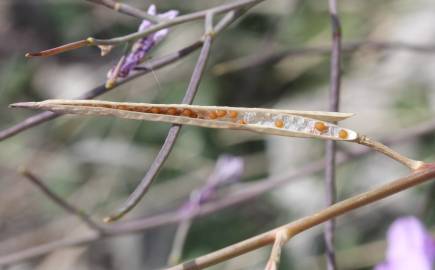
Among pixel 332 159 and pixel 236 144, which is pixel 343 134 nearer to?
pixel 332 159

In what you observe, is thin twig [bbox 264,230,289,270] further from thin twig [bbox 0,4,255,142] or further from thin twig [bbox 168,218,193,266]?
thin twig [bbox 168,218,193,266]

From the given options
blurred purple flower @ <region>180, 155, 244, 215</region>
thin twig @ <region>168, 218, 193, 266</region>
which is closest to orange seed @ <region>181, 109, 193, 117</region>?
thin twig @ <region>168, 218, 193, 266</region>

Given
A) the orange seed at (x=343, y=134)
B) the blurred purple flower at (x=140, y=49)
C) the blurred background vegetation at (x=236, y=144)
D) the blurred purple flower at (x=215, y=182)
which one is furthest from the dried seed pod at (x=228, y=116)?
the blurred background vegetation at (x=236, y=144)

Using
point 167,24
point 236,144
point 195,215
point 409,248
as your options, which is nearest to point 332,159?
point 409,248

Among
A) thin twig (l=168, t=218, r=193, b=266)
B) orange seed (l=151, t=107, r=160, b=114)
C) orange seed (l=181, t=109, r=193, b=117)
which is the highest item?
orange seed (l=181, t=109, r=193, b=117)

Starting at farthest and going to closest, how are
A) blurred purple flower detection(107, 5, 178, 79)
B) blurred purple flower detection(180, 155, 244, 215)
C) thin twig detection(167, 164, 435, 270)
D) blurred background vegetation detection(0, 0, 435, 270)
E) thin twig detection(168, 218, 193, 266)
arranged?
1. blurred background vegetation detection(0, 0, 435, 270)
2. blurred purple flower detection(180, 155, 244, 215)
3. thin twig detection(168, 218, 193, 266)
4. blurred purple flower detection(107, 5, 178, 79)
5. thin twig detection(167, 164, 435, 270)

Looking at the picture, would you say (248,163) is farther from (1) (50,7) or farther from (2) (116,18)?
(1) (50,7)

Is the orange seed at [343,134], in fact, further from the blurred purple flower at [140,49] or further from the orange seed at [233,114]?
the blurred purple flower at [140,49]
